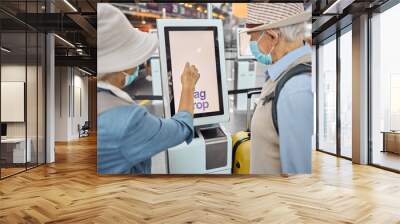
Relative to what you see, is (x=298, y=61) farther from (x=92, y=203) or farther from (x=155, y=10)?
(x=92, y=203)

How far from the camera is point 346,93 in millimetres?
9383

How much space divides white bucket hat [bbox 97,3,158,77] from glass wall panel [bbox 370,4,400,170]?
458 cm

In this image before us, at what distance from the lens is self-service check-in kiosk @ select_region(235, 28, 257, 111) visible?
598cm

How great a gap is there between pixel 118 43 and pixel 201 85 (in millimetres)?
1448

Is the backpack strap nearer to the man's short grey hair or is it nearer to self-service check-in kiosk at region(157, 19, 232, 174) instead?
the man's short grey hair

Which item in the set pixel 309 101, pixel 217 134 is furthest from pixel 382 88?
pixel 217 134

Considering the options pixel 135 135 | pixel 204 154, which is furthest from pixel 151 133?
pixel 204 154

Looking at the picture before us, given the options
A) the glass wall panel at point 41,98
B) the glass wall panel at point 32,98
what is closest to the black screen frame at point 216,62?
the glass wall panel at point 32,98

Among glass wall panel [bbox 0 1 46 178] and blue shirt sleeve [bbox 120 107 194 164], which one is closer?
blue shirt sleeve [bbox 120 107 194 164]

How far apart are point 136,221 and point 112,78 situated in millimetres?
2767

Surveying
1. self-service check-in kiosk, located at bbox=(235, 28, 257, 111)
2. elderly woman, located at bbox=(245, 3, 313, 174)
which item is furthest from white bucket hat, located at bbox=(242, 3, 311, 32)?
self-service check-in kiosk, located at bbox=(235, 28, 257, 111)

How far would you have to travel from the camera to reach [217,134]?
5996 mm

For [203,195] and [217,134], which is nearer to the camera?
[203,195]

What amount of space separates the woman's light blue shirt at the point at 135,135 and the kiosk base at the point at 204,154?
5.8 inches
